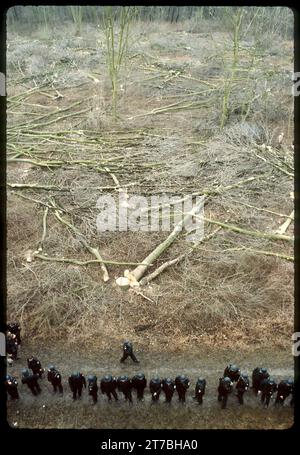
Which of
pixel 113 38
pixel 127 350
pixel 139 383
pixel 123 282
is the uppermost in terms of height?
pixel 113 38

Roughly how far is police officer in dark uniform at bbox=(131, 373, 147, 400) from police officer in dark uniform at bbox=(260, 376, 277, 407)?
85.0 inches

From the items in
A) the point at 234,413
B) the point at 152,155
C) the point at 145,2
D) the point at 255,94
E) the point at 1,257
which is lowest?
the point at 234,413

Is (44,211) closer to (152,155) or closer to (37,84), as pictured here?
(152,155)

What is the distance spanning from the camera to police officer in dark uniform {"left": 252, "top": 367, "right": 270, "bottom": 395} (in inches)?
304

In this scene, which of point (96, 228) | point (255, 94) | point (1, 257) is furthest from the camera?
point (255, 94)

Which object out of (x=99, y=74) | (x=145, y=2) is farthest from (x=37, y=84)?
(x=145, y=2)

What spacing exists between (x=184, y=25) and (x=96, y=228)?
87.3 feet

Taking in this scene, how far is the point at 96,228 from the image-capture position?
12.1 meters

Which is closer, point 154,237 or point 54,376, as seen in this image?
point 54,376

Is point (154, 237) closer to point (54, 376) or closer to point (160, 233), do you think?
point (160, 233)

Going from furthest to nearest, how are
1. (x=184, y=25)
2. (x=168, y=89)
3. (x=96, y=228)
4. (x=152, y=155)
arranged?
(x=184, y=25) < (x=168, y=89) < (x=152, y=155) < (x=96, y=228)

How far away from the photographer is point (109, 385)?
755 centimetres

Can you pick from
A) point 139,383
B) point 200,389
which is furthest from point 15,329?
point 200,389

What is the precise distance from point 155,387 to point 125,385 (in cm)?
55
